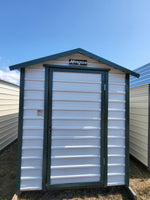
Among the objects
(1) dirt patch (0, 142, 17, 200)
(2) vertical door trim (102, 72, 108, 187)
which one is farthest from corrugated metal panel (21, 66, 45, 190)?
(2) vertical door trim (102, 72, 108, 187)

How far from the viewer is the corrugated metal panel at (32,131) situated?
1.88 metres

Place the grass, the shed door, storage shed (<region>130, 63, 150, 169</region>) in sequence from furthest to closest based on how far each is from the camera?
1. storage shed (<region>130, 63, 150, 169</region>)
2. the shed door
3. the grass

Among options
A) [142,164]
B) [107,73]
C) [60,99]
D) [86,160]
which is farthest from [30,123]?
[142,164]

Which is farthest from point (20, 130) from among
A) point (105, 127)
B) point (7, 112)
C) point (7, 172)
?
point (7, 112)

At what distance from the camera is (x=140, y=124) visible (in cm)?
297

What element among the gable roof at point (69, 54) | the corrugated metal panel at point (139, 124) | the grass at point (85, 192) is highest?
the gable roof at point (69, 54)

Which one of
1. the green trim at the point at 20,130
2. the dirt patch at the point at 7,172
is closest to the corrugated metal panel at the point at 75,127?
the green trim at the point at 20,130

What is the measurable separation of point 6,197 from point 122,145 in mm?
2495

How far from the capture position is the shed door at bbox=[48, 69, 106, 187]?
195 centimetres

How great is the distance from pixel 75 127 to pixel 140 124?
88.4 inches

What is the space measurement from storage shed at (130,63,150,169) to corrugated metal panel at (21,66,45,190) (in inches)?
111

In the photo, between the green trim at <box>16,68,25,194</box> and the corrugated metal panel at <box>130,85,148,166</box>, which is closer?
the green trim at <box>16,68,25,194</box>

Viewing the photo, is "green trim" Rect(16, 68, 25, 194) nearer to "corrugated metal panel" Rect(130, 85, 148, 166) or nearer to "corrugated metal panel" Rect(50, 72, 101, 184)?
"corrugated metal panel" Rect(50, 72, 101, 184)

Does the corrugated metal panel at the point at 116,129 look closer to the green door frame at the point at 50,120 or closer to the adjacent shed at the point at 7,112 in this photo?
the green door frame at the point at 50,120
